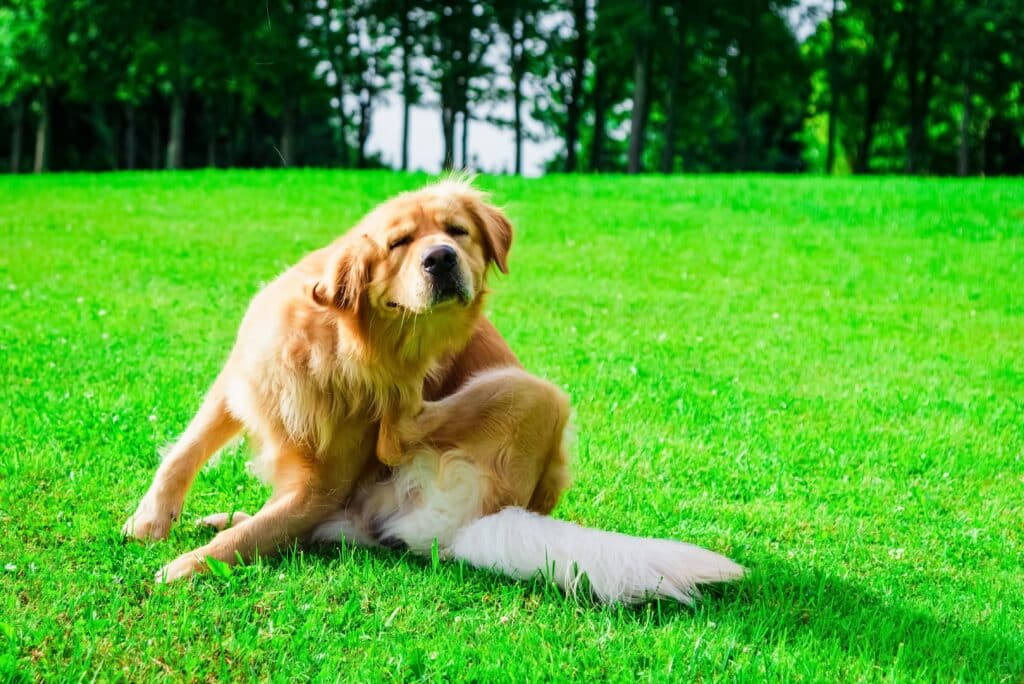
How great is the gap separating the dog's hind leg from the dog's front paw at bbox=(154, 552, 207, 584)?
1.31ft

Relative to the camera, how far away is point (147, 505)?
406cm

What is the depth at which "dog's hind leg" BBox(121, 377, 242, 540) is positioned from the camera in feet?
13.3

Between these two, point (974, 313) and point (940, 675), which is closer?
point (940, 675)

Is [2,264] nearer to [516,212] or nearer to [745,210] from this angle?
[516,212]

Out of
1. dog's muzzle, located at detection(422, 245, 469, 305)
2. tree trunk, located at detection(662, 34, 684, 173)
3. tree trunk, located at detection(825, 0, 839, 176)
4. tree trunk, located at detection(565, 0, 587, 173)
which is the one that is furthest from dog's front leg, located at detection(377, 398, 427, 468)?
tree trunk, located at detection(565, 0, 587, 173)

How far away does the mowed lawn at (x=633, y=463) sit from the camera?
3238mm

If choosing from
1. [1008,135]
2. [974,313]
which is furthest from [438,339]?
[1008,135]

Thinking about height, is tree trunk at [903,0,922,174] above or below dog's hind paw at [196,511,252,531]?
above

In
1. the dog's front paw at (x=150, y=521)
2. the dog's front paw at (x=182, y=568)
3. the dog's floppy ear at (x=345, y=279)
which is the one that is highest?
the dog's floppy ear at (x=345, y=279)

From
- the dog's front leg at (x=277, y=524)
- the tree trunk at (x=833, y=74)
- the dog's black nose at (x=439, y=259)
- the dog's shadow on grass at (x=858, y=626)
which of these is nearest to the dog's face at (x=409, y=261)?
the dog's black nose at (x=439, y=259)

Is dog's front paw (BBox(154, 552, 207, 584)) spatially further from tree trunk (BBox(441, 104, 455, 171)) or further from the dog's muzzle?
tree trunk (BBox(441, 104, 455, 171))

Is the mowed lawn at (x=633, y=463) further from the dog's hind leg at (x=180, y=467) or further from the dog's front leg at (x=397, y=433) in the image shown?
the dog's front leg at (x=397, y=433)

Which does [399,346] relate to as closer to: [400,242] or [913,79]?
[400,242]

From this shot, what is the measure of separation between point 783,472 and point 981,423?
6.94 feet
